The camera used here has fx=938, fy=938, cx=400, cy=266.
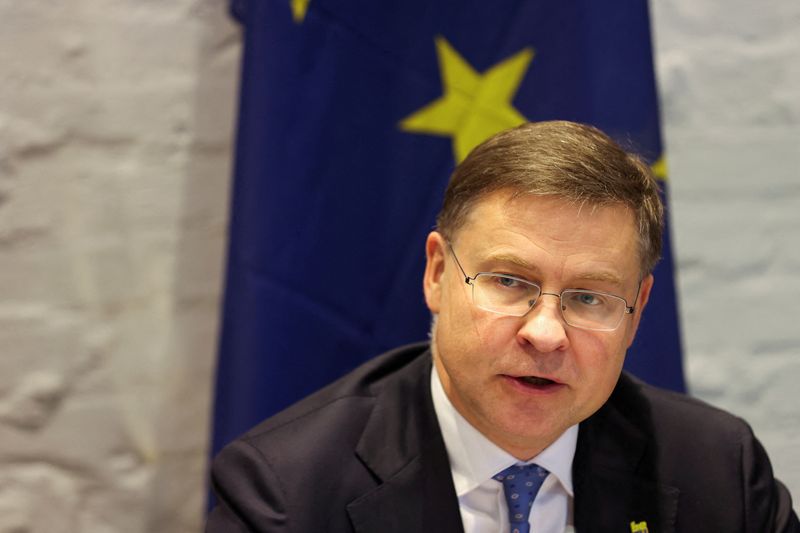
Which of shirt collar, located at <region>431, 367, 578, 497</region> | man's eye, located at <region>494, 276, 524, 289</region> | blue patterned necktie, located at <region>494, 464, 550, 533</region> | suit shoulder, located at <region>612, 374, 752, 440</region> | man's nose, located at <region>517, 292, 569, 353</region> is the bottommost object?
blue patterned necktie, located at <region>494, 464, 550, 533</region>

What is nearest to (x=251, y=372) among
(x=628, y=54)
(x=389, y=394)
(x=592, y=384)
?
(x=389, y=394)

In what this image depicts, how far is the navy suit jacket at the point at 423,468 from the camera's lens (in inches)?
45.6

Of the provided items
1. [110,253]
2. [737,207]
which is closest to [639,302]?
[737,207]

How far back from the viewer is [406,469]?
1.19 metres

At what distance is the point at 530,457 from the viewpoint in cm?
120

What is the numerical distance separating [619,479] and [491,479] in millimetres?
182

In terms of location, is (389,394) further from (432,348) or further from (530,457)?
(530,457)

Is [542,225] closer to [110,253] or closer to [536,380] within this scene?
[536,380]

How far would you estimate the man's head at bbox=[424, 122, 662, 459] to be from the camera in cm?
107

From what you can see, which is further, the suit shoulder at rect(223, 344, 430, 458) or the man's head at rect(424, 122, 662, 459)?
the suit shoulder at rect(223, 344, 430, 458)

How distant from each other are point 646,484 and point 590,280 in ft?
1.10

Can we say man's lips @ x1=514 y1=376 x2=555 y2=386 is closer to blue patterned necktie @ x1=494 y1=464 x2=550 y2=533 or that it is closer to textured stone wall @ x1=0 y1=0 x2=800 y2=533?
blue patterned necktie @ x1=494 y1=464 x2=550 y2=533

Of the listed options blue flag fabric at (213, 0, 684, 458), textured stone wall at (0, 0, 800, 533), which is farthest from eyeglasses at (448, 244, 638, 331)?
textured stone wall at (0, 0, 800, 533)

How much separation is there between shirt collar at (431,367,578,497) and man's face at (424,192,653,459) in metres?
0.07
